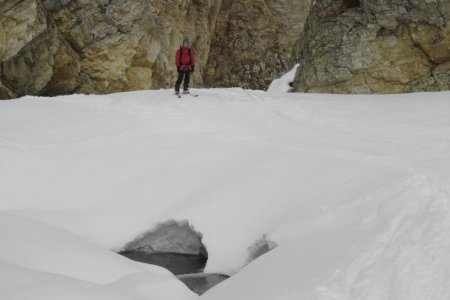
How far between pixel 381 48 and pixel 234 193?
12.5 meters

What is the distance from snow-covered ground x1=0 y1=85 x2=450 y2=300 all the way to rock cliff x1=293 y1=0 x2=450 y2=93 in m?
3.43

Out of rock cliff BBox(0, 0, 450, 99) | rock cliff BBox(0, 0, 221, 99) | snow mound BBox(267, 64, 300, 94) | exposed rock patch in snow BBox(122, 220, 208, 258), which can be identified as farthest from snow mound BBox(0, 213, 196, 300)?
snow mound BBox(267, 64, 300, 94)

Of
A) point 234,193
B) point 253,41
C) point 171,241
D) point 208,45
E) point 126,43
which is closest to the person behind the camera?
point 234,193

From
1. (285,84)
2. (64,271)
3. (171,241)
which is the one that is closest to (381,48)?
(285,84)

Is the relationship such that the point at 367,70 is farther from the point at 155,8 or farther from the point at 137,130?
the point at 155,8

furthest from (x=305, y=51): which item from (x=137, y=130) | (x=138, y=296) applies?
(x=138, y=296)

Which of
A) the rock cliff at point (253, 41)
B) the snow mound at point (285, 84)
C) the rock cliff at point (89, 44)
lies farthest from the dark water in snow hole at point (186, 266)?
the rock cliff at point (253, 41)

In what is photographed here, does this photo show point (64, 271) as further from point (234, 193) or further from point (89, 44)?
point (89, 44)

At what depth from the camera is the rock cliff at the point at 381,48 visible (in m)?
17.7

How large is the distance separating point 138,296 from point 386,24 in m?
16.3

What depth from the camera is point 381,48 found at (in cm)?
1892

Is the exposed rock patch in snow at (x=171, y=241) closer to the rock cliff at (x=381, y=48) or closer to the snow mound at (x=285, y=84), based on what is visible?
the rock cliff at (x=381, y=48)

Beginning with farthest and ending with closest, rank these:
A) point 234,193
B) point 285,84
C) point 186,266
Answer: point 285,84 < point 234,193 < point 186,266

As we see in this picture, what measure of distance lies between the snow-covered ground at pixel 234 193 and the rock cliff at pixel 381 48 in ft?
11.2
